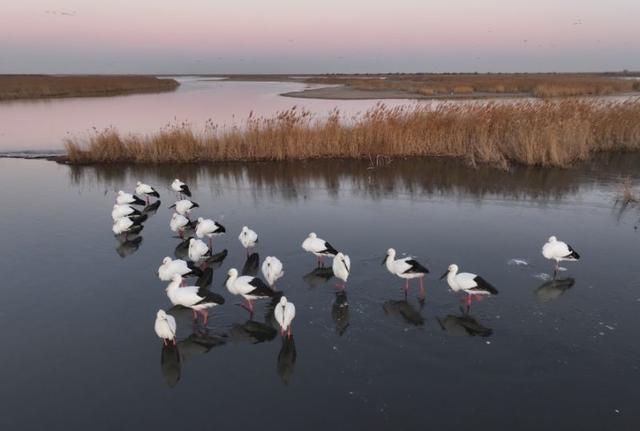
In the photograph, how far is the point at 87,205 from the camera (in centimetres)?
1405

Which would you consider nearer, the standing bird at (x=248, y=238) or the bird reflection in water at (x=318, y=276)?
the bird reflection in water at (x=318, y=276)

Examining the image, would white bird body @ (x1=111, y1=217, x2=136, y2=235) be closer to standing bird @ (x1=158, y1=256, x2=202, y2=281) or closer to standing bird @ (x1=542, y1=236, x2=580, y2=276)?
standing bird @ (x1=158, y1=256, x2=202, y2=281)

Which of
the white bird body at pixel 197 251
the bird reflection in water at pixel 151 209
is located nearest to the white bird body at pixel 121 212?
the bird reflection in water at pixel 151 209

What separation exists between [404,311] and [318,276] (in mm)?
1988

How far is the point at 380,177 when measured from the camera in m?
16.7

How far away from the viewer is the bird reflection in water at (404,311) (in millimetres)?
7489

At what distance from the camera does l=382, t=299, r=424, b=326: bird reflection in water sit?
24.6 ft

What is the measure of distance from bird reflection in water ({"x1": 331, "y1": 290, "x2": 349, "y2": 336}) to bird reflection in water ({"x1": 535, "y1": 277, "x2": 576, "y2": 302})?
3.07 metres

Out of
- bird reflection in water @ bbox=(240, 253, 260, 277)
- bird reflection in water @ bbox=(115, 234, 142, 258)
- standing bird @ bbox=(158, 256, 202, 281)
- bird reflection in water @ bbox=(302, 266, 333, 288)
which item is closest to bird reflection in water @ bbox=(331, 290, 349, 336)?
bird reflection in water @ bbox=(302, 266, 333, 288)

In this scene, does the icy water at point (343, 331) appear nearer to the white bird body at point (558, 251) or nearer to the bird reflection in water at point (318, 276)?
the bird reflection in water at point (318, 276)

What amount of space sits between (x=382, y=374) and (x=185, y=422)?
2.38 meters

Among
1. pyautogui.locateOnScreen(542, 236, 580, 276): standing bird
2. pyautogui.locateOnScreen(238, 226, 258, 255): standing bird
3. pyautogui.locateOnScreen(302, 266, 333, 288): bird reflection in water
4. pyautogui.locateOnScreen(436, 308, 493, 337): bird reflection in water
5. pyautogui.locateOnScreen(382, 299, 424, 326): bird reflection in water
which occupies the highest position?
pyautogui.locateOnScreen(542, 236, 580, 276): standing bird

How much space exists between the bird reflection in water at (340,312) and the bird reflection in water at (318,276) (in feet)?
1.95

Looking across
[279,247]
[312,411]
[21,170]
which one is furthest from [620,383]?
[21,170]
